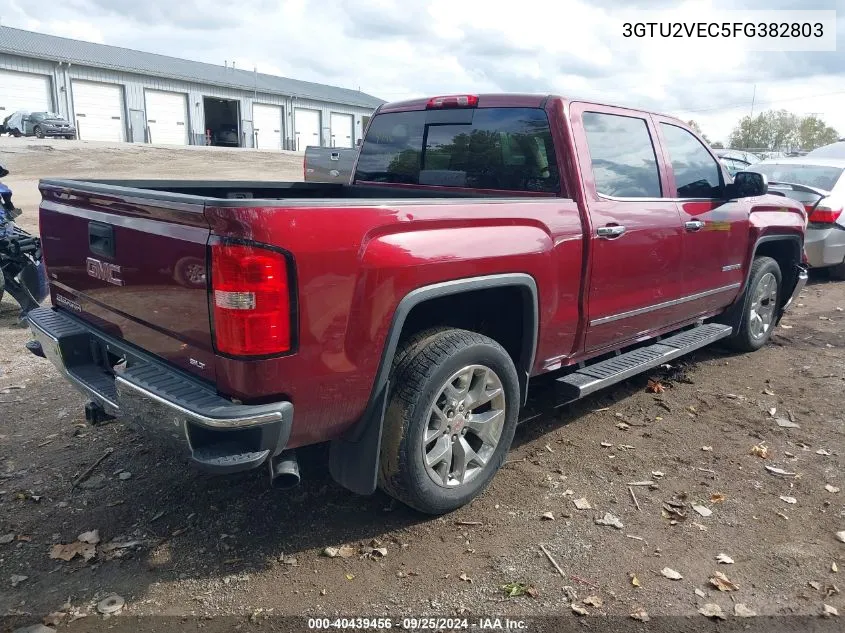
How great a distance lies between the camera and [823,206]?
8703mm

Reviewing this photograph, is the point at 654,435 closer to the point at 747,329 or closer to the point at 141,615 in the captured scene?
the point at 747,329

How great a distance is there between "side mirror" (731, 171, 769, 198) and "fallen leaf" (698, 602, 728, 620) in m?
3.18

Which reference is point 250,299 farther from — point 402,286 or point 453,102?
point 453,102

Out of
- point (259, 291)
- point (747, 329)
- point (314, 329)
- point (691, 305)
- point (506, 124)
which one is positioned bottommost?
point (747, 329)

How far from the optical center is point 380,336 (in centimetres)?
281

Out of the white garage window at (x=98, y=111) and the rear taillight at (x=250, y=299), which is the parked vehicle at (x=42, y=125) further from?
the rear taillight at (x=250, y=299)

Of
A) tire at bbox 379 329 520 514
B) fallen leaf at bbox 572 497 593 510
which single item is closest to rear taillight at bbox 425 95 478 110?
tire at bbox 379 329 520 514

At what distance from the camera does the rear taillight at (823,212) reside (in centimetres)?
870

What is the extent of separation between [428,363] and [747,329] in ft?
13.0

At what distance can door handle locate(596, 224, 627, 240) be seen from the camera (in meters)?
3.79

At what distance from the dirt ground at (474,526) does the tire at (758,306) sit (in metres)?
1.11

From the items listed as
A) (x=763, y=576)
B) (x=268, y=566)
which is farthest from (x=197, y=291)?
(x=763, y=576)

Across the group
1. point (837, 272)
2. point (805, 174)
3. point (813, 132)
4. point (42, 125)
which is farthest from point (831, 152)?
point (813, 132)

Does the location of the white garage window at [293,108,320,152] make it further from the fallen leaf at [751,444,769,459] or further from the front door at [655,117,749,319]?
the fallen leaf at [751,444,769,459]
